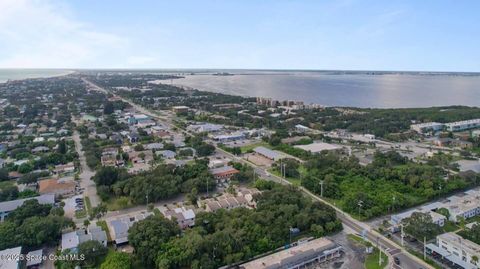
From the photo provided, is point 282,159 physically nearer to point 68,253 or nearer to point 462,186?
point 462,186

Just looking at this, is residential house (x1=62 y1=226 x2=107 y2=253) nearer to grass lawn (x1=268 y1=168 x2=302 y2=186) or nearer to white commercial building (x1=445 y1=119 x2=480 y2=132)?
grass lawn (x1=268 y1=168 x2=302 y2=186)

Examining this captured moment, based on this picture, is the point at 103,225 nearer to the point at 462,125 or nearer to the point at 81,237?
the point at 81,237

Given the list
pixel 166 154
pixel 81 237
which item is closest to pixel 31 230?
pixel 81 237

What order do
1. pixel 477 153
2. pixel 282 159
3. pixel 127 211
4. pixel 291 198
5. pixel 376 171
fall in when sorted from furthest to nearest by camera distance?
pixel 477 153, pixel 282 159, pixel 376 171, pixel 127 211, pixel 291 198

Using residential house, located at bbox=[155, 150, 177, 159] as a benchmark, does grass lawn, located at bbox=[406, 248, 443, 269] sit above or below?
above

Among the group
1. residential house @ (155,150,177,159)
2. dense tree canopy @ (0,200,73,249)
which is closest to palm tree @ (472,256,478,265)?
dense tree canopy @ (0,200,73,249)

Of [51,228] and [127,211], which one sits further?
[127,211]

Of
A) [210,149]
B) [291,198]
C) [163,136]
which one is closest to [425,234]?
[291,198]

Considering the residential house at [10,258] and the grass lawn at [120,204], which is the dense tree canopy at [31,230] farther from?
the grass lawn at [120,204]
